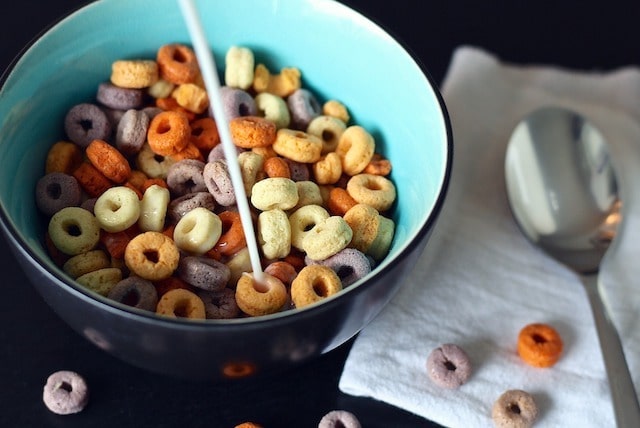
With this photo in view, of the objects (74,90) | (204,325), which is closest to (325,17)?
(74,90)

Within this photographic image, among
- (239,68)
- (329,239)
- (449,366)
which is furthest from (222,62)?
(449,366)

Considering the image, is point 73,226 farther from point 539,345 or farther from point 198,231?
point 539,345

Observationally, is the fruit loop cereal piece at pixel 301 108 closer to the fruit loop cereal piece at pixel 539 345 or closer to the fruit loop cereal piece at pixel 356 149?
the fruit loop cereal piece at pixel 356 149

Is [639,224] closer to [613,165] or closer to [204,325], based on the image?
[613,165]

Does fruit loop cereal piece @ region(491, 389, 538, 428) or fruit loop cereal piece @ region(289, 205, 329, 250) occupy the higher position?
fruit loop cereal piece @ region(289, 205, 329, 250)

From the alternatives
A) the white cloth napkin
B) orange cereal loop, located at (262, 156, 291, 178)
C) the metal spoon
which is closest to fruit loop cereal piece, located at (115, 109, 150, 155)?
orange cereal loop, located at (262, 156, 291, 178)

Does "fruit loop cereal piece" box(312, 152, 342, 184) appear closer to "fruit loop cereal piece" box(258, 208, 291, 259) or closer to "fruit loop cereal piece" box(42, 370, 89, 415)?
"fruit loop cereal piece" box(258, 208, 291, 259)
